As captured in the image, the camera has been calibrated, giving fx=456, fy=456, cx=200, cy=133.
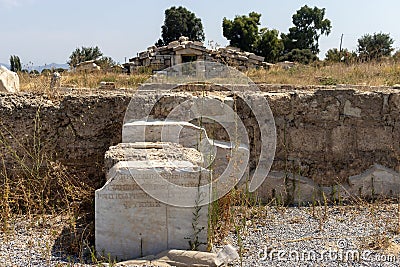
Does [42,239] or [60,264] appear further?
[42,239]

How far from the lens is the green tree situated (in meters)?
25.4

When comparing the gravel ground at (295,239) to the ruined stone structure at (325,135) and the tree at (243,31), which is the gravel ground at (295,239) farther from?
the tree at (243,31)

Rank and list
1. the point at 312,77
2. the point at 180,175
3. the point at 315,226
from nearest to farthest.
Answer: the point at 180,175 < the point at 315,226 < the point at 312,77

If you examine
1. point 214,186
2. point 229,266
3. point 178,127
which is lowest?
point 229,266

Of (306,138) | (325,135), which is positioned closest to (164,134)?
(306,138)

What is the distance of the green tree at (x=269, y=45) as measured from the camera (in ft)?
83.3

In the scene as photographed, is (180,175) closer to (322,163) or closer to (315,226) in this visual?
(315,226)

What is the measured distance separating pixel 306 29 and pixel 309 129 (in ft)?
98.7

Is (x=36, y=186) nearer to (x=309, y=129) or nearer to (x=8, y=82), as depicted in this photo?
(x=8, y=82)

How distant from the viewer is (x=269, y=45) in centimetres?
2558

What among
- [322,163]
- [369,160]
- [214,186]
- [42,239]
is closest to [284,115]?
[322,163]

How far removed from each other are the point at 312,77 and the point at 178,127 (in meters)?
7.61

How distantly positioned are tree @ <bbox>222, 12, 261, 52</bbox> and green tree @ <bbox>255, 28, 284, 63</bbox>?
291 millimetres

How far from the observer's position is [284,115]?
15.7 feet
